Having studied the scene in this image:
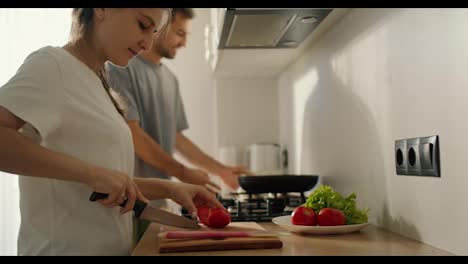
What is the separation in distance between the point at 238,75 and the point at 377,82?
141 cm

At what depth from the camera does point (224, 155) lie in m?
2.72

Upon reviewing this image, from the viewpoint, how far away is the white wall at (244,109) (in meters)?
2.79

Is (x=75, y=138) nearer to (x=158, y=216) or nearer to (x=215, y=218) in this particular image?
(x=158, y=216)

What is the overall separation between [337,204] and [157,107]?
1.03m

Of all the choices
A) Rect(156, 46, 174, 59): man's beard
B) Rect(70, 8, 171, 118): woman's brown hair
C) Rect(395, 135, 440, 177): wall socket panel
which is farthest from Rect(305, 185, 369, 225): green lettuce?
Rect(156, 46, 174, 59): man's beard

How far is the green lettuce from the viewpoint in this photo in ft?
4.19

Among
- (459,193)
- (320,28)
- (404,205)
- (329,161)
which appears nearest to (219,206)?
(404,205)

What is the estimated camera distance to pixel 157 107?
2.11 m

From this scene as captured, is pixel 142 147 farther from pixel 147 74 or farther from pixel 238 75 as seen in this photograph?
pixel 238 75

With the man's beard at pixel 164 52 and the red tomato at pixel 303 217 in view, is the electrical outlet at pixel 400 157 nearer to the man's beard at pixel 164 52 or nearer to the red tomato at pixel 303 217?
the red tomato at pixel 303 217

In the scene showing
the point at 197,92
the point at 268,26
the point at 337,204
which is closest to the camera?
the point at 337,204

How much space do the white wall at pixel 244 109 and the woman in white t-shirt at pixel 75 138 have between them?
1.67 meters

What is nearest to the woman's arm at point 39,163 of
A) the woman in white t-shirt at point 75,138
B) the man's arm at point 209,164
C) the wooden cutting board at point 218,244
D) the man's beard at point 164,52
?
the woman in white t-shirt at point 75,138

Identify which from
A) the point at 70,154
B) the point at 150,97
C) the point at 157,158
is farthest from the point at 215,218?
the point at 150,97
